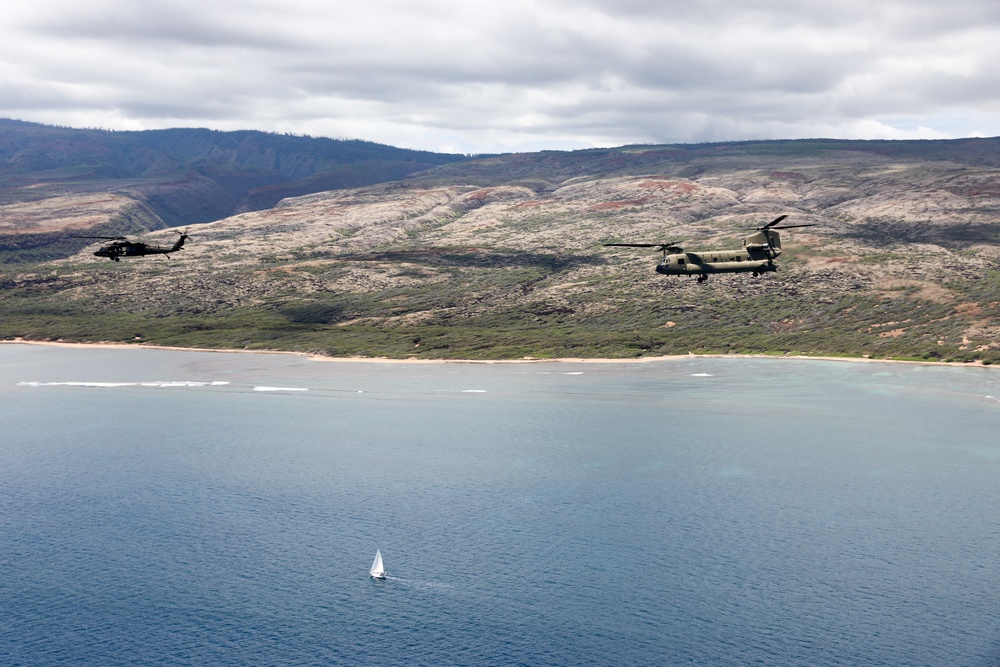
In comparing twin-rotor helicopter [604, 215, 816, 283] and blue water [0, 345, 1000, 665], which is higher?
twin-rotor helicopter [604, 215, 816, 283]

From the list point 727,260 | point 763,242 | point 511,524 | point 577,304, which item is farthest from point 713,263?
point 577,304

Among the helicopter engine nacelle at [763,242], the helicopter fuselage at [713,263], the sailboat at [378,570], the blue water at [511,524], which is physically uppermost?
the helicopter engine nacelle at [763,242]

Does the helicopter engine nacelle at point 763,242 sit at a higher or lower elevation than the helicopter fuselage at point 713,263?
higher

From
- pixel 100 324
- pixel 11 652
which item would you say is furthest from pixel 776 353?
pixel 100 324

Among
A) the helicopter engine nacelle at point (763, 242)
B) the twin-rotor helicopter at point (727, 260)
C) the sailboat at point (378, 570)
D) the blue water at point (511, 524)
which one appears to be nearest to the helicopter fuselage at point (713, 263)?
the twin-rotor helicopter at point (727, 260)

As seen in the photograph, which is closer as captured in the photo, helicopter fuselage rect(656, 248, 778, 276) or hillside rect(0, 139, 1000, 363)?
helicopter fuselage rect(656, 248, 778, 276)

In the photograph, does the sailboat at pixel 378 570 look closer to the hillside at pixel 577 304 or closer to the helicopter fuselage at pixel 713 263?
the helicopter fuselage at pixel 713 263

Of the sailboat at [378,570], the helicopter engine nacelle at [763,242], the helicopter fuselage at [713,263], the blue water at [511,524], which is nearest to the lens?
the blue water at [511,524]

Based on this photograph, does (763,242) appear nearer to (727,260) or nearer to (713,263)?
(727,260)

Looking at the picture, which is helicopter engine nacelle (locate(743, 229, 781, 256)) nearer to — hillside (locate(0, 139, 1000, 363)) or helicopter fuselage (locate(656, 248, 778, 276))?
helicopter fuselage (locate(656, 248, 778, 276))

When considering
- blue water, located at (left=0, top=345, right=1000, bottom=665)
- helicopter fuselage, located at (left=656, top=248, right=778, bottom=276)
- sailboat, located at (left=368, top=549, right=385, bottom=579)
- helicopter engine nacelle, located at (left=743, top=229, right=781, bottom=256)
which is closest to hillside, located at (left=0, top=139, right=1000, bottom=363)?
blue water, located at (left=0, top=345, right=1000, bottom=665)
